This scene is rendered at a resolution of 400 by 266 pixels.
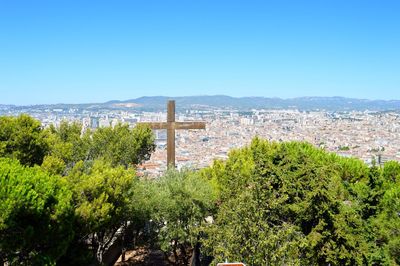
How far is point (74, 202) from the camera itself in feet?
31.2

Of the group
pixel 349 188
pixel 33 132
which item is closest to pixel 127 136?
pixel 33 132

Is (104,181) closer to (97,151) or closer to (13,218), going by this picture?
(13,218)

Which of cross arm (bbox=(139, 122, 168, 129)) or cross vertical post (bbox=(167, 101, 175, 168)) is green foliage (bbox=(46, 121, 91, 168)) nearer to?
cross arm (bbox=(139, 122, 168, 129))

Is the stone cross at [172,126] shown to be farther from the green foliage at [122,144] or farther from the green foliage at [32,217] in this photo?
the green foliage at [32,217]

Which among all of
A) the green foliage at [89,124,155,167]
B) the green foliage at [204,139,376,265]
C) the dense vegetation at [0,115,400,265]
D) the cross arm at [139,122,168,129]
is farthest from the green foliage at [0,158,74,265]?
the cross arm at [139,122,168,129]

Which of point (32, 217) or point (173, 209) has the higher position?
point (32, 217)

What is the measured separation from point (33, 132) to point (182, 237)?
544cm

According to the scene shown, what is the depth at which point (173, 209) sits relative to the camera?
10.7 meters

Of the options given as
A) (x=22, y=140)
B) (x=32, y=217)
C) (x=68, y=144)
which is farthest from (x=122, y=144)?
(x=32, y=217)

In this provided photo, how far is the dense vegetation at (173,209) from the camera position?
24.4 feet

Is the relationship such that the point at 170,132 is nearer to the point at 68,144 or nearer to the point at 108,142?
the point at 108,142

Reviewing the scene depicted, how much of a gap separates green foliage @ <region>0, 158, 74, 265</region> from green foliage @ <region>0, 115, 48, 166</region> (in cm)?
263

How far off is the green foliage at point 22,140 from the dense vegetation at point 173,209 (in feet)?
0.09

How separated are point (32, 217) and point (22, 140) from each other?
13.1 feet
